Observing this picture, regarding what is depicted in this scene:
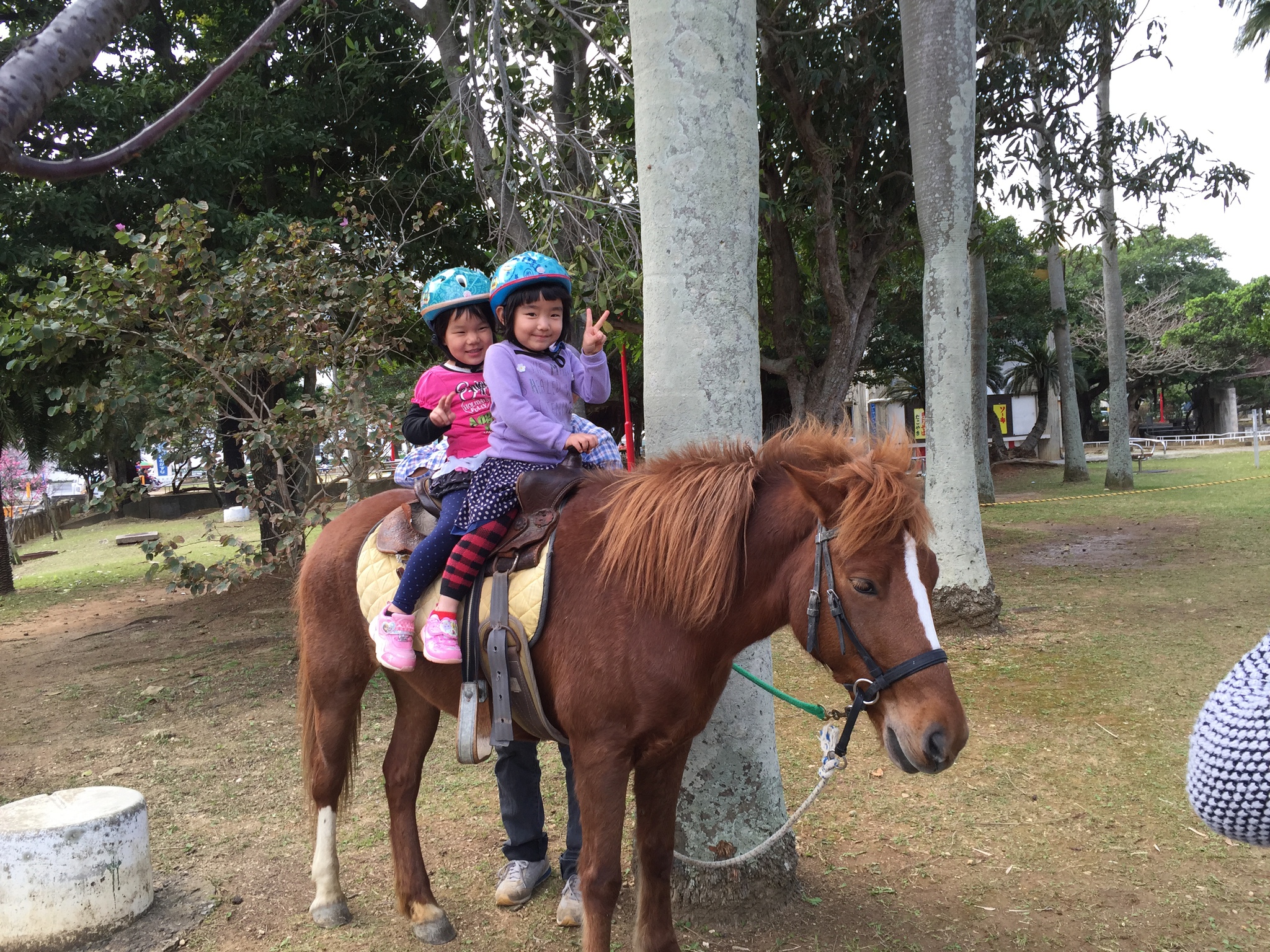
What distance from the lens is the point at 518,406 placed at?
283cm

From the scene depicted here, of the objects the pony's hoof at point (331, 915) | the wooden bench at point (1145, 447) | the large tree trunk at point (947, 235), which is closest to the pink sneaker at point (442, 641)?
the pony's hoof at point (331, 915)

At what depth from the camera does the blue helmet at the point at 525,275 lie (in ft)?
9.77

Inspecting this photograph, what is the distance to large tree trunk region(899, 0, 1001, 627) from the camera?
6.90 metres

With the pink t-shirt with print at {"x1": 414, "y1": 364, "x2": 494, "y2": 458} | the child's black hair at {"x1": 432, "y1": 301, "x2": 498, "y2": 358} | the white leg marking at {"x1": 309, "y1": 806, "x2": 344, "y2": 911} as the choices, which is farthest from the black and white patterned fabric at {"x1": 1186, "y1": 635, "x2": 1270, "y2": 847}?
the white leg marking at {"x1": 309, "y1": 806, "x2": 344, "y2": 911}

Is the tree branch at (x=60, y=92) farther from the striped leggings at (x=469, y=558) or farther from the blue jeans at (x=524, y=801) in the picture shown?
the blue jeans at (x=524, y=801)

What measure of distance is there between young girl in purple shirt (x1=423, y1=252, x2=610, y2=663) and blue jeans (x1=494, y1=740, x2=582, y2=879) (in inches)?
41.7

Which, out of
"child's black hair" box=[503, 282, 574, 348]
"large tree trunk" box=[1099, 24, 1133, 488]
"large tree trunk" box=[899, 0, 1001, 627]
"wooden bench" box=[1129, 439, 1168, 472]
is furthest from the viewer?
"wooden bench" box=[1129, 439, 1168, 472]

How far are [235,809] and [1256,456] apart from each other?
26.1 meters

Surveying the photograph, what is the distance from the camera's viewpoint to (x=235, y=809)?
4.62m

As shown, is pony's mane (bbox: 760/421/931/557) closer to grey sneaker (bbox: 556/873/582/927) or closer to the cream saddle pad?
the cream saddle pad

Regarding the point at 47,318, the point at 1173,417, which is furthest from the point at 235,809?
the point at 1173,417

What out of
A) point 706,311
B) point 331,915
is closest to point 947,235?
point 706,311

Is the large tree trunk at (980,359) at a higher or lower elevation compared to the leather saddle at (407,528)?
higher

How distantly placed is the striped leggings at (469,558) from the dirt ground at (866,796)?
1540mm
